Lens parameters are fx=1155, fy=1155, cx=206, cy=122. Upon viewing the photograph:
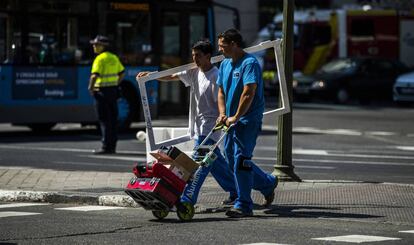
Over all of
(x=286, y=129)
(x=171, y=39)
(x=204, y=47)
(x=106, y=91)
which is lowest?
(x=286, y=129)

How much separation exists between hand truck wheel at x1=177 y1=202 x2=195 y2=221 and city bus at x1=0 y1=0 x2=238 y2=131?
34.0 ft

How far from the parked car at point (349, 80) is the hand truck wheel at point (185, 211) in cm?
2592

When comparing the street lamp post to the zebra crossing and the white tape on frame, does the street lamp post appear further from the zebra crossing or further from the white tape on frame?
the zebra crossing

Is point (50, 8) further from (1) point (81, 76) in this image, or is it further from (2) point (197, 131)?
(2) point (197, 131)

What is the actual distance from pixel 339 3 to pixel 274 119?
2484 centimetres

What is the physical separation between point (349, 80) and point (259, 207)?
25.4 metres

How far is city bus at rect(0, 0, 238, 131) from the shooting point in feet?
71.1

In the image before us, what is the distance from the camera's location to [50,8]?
2206 centimetres

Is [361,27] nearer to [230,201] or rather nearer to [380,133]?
[380,133]

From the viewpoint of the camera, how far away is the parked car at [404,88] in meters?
34.1

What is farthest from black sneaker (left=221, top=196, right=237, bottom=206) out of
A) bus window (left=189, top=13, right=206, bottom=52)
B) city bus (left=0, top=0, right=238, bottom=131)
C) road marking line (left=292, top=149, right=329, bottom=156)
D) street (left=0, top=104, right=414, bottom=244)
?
bus window (left=189, top=13, right=206, bottom=52)

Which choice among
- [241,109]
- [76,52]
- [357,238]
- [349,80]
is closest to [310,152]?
[76,52]

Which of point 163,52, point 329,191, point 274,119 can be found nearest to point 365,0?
point 274,119

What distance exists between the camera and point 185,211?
10.6m
